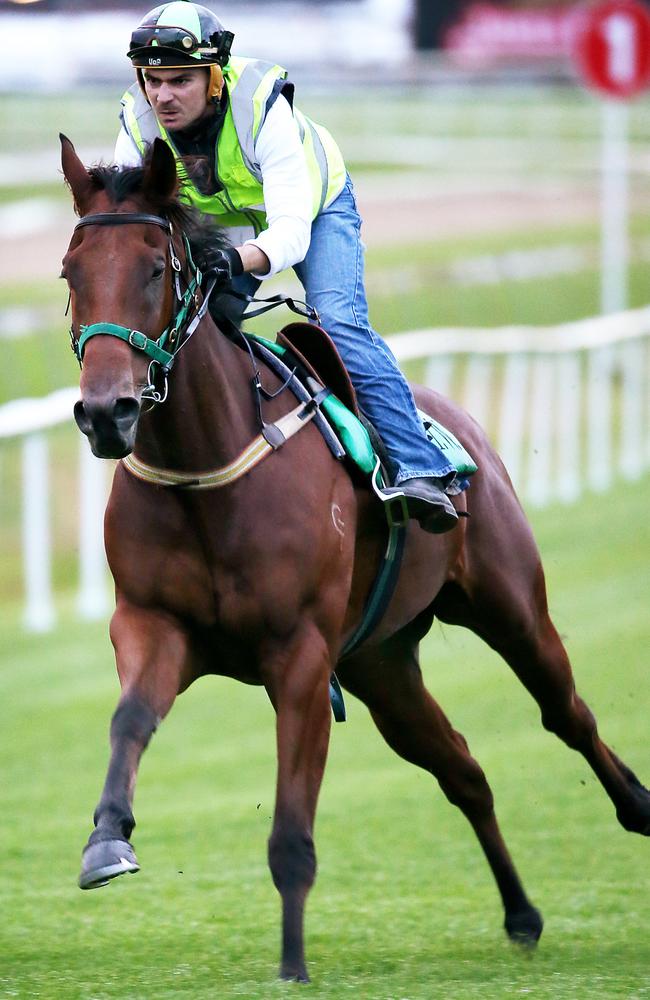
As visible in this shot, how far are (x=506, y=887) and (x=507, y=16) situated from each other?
34.5 m

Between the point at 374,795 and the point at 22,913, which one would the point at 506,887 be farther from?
the point at 374,795

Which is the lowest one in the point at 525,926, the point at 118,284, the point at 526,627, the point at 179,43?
the point at 525,926

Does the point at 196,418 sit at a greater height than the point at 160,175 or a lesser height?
lesser

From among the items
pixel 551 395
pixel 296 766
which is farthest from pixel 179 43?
pixel 551 395

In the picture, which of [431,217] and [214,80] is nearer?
[214,80]

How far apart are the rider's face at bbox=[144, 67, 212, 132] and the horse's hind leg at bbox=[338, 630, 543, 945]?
1.96m

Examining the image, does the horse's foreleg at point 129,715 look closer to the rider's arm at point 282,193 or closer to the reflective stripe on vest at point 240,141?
the rider's arm at point 282,193

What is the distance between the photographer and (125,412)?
4.37m

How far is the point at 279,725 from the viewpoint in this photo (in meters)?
4.87

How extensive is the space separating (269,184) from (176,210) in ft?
1.36

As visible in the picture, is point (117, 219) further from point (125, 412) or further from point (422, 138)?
point (422, 138)

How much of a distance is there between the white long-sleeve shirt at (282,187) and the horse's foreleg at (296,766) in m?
1.01

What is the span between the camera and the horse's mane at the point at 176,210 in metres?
4.67

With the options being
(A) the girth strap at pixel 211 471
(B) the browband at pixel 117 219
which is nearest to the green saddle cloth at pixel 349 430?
(A) the girth strap at pixel 211 471
